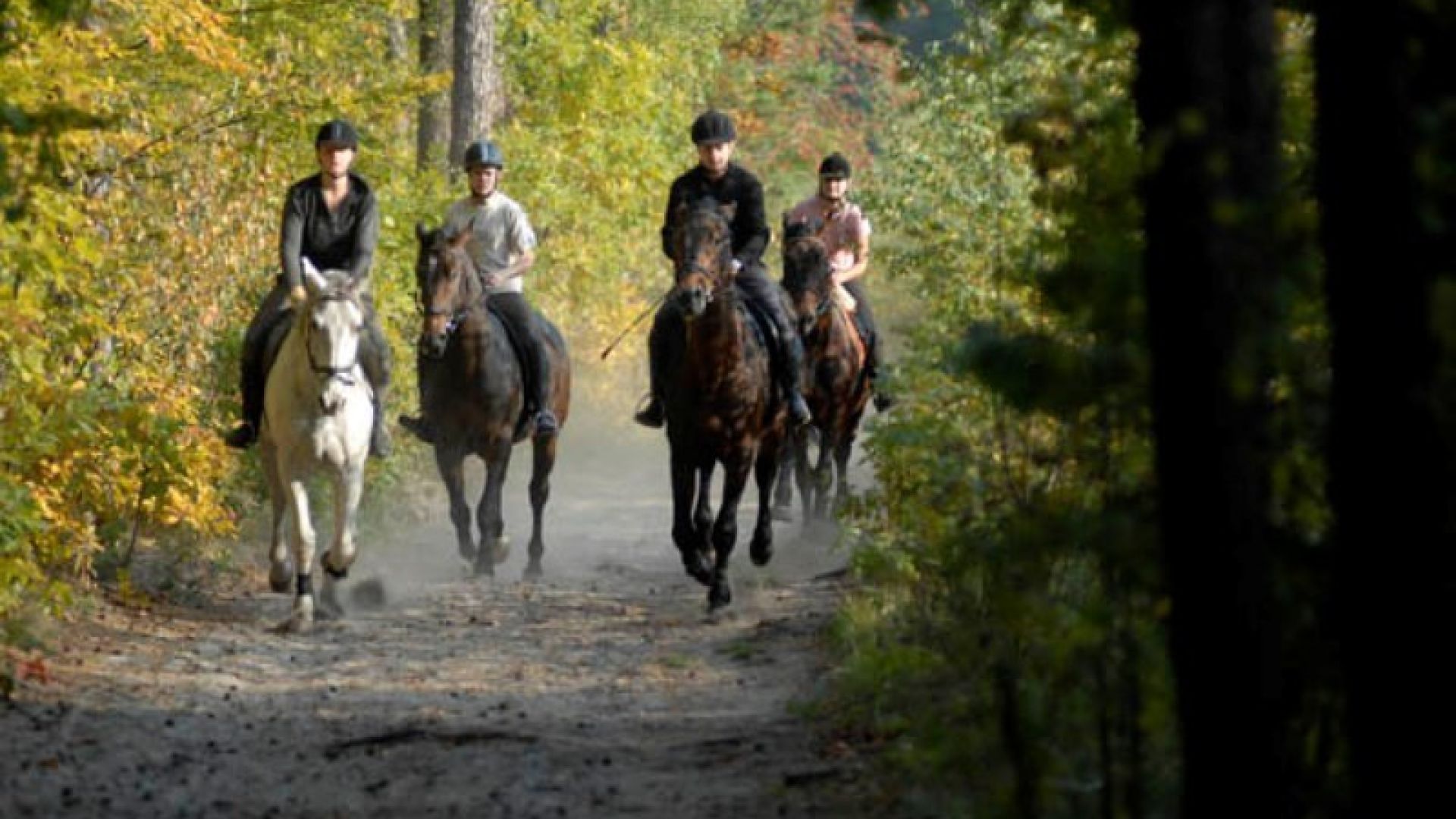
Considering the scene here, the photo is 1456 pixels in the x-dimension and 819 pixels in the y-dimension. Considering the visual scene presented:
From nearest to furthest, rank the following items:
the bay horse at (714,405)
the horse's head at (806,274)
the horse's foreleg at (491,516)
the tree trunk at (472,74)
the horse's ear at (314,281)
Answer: the horse's ear at (314,281)
the bay horse at (714,405)
the horse's foreleg at (491,516)
the horse's head at (806,274)
the tree trunk at (472,74)

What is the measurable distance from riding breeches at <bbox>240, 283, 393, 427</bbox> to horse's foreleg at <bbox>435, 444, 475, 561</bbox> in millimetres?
2720

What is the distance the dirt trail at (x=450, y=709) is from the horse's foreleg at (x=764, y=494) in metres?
0.26

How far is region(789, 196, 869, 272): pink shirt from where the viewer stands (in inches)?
838

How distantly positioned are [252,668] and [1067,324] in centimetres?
672

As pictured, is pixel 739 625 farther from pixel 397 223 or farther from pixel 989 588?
pixel 397 223

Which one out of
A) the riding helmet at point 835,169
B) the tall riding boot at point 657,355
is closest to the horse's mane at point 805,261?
the riding helmet at point 835,169

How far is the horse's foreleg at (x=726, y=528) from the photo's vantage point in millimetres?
16078

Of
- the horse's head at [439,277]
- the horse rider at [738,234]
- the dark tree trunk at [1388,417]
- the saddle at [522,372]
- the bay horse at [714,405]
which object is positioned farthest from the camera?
the saddle at [522,372]

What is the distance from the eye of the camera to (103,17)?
58.2 ft

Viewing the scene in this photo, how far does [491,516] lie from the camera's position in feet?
62.6

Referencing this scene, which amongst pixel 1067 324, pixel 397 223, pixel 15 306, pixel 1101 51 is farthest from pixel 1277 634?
pixel 397 223

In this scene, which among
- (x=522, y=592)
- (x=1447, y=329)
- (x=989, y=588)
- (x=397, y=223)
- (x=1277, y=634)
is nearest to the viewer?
(x=1447, y=329)

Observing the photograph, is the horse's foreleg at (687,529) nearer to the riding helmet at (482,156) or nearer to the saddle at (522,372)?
the saddle at (522,372)

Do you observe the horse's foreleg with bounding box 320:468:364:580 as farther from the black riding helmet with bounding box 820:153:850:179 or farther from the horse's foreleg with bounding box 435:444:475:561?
the black riding helmet with bounding box 820:153:850:179
